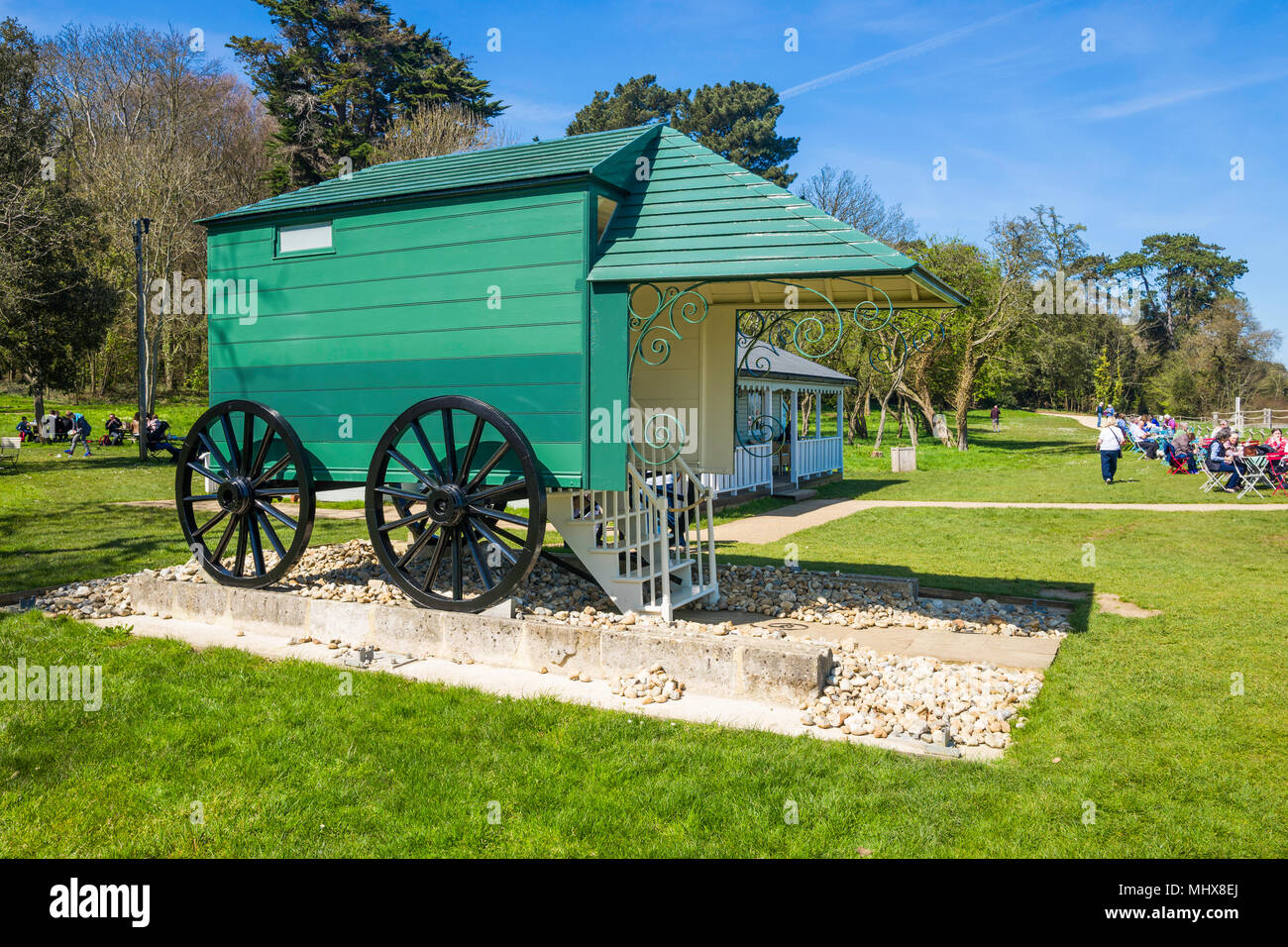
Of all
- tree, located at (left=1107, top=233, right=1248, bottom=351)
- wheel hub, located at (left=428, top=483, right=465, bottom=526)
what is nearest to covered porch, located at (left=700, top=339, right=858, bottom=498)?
wheel hub, located at (left=428, top=483, right=465, bottom=526)

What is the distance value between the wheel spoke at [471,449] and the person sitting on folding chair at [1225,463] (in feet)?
55.2

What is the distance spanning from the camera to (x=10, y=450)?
23531 mm

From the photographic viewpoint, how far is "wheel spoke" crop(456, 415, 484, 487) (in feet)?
20.9

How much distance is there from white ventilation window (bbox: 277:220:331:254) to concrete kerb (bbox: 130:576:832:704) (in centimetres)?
283

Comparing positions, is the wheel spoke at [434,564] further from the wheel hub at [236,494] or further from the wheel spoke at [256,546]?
the wheel hub at [236,494]

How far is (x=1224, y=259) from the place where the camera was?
72.2 metres

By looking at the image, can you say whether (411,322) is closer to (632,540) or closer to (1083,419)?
(632,540)

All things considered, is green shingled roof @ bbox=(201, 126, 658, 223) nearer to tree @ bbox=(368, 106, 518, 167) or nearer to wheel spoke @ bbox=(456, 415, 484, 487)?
wheel spoke @ bbox=(456, 415, 484, 487)

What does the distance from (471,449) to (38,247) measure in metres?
19.6

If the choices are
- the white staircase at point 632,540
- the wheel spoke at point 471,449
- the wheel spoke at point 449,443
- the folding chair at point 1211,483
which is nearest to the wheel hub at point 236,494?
the wheel spoke at point 449,443

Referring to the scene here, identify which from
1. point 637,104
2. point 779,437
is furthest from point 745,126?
point 779,437

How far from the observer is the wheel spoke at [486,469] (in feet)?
20.5
